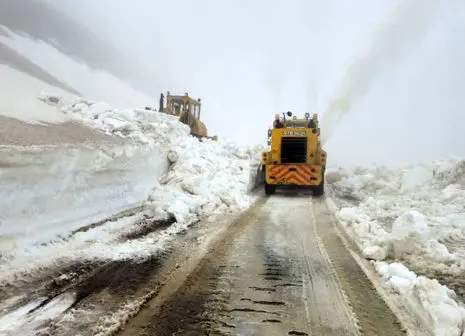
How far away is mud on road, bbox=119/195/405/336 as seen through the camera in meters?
3.03

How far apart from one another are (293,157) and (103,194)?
8.07 m

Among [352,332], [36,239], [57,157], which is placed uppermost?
[57,157]

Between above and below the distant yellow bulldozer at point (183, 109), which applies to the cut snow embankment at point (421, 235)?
below

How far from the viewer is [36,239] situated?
477 centimetres

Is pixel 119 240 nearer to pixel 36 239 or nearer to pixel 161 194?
pixel 36 239

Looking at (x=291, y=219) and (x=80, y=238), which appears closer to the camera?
(x=80, y=238)

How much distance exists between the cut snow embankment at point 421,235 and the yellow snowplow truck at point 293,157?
1.34m

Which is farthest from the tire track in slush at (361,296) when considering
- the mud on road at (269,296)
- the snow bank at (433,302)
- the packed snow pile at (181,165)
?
the packed snow pile at (181,165)

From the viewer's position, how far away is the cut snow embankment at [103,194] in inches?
181

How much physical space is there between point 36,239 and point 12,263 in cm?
66

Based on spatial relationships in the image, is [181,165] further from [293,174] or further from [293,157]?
[293,157]

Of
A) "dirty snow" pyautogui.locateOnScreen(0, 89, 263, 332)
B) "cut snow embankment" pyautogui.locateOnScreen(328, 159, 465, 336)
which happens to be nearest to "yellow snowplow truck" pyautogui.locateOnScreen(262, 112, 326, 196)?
"cut snow embankment" pyautogui.locateOnScreen(328, 159, 465, 336)

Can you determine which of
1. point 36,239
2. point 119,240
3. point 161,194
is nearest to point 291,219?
point 161,194

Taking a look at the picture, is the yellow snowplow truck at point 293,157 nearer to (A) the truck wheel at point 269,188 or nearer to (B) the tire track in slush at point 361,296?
(A) the truck wheel at point 269,188
